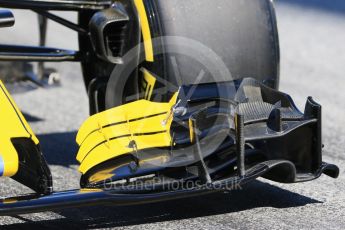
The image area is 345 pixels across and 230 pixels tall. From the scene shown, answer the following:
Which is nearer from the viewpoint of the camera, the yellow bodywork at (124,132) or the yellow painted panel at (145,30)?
the yellow bodywork at (124,132)

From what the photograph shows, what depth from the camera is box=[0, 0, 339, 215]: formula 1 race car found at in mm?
3080

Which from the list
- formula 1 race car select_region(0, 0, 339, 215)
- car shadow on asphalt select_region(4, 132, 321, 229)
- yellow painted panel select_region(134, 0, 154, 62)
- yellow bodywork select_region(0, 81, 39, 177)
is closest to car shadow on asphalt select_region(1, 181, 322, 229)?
car shadow on asphalt select_region(4, 132, 321, 229)

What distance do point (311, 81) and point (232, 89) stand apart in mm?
3410

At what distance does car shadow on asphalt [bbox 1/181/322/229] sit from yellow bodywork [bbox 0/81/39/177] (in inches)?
15.8

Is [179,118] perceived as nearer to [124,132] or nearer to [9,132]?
[124,132]

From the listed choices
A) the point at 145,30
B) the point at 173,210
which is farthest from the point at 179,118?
the point at 145,30

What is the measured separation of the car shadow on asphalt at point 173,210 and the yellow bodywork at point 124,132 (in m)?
0.23

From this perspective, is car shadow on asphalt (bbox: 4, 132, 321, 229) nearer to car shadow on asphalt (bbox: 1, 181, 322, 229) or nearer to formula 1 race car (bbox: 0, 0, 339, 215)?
car shadow on asphalt (bbox: 1, 181, 322, 229)

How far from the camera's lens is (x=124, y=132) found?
3314 mm

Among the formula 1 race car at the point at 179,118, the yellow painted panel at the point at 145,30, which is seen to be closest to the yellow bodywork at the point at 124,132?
the formula 1 race car at the point at 179,118

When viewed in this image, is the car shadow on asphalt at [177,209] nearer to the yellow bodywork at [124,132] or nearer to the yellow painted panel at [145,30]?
the yellow bodywork at [124,132]

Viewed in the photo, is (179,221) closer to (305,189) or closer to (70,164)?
(305,189)

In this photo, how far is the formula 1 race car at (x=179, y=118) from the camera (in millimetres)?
3080

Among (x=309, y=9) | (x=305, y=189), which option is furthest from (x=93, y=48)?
(x=309, y=9)
